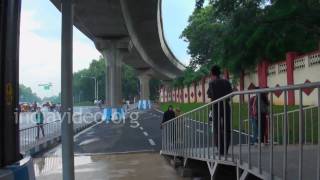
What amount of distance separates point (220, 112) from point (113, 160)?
35.1 feet

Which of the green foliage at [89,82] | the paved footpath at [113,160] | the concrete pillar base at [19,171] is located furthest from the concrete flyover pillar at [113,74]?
the green foliage at [89,82]

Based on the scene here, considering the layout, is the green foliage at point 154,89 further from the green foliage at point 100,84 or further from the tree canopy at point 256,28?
the tree canopy at point 256,28

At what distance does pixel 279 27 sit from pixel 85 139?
15.3m

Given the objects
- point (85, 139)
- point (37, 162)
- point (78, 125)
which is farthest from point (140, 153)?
point (78, 125)

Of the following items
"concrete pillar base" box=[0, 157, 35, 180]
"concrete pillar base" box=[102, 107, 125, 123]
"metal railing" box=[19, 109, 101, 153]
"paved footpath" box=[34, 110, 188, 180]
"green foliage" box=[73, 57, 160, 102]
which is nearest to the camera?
"concrete pillar base" box=[0, 157, 35, 180]

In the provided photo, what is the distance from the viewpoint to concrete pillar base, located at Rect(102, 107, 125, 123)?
48.6 metres

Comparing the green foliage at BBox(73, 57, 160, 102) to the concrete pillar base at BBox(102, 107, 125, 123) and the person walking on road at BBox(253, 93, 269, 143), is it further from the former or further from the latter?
the person walking on road at BBox(253, 93, 269, 143)

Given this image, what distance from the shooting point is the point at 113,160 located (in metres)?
19.6

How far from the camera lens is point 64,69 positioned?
9367mm

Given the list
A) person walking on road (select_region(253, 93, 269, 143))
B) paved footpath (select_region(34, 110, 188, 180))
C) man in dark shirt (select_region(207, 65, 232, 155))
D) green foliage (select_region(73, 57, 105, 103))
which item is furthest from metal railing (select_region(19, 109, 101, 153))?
green foliage (select_region(73, 57, 105, 103))

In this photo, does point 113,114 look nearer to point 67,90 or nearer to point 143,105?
point 67,90

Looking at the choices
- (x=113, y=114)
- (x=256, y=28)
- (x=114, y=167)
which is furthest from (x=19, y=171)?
(x=113, y=114)

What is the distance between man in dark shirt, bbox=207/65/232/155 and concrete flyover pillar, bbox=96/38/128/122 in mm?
37272

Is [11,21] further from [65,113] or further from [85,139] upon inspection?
[85,139]
